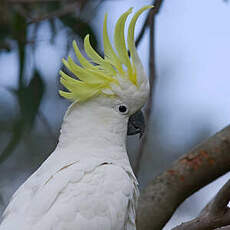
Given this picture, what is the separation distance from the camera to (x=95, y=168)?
1.87 meters

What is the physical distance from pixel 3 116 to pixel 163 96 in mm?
1379

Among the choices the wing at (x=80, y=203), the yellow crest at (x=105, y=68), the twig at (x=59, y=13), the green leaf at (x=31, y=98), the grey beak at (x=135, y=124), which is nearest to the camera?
the wing at (x=80, y=203)

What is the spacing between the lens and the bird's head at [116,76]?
6.38 feet

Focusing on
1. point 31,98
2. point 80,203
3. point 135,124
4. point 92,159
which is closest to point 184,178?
point 135,124

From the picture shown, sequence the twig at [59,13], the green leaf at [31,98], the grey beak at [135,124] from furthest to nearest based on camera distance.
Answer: the twig at [59,13], the green leaf at [31,98], the grey beak at [135,124]

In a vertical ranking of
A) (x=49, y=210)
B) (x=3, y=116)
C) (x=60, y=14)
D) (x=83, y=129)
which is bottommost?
(x=3, y=116)

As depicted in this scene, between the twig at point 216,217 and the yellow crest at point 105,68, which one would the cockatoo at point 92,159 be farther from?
the twig at point 216,217

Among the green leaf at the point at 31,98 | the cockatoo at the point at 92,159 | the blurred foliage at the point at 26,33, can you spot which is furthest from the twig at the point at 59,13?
the cockatoo at the point at 92,159

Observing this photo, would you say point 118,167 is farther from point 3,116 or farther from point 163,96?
point 163,96

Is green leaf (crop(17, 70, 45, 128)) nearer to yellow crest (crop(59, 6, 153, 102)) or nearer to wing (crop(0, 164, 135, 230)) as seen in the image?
yellow crest (crop(59, 6, 153, 102))

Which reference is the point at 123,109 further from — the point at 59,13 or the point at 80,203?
the point at 59,13

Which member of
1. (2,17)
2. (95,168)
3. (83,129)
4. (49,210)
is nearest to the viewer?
(49,210)

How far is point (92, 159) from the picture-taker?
1.91 meters

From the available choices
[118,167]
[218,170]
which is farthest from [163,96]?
[118,167]
